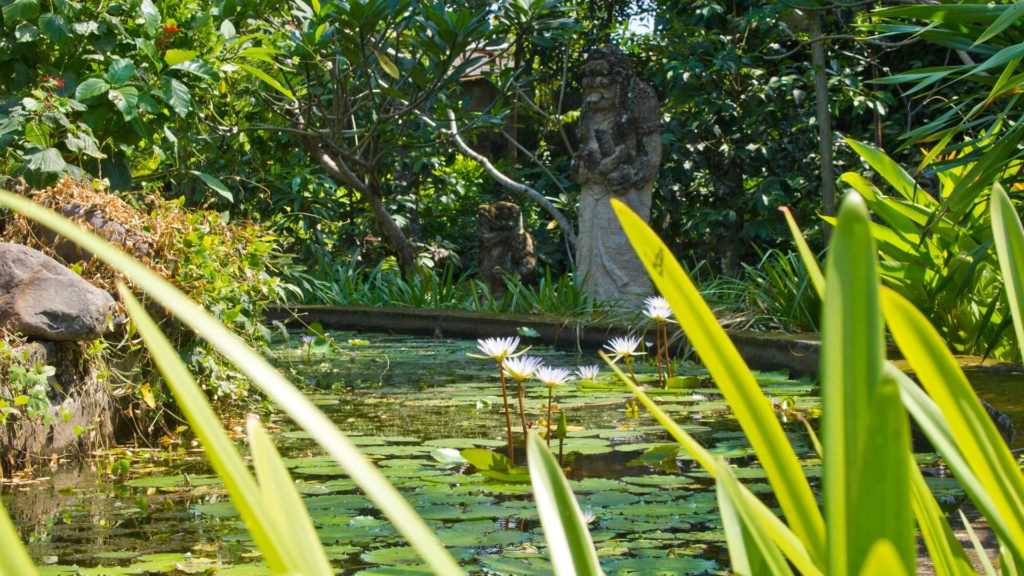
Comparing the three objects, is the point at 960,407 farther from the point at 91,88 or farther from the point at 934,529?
the point at 91,88

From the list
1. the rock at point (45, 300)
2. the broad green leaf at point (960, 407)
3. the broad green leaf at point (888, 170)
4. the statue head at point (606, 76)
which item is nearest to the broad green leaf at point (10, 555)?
the broad green leaf at point (960, 407)

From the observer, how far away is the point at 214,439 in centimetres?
57

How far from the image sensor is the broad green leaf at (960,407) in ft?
2.28

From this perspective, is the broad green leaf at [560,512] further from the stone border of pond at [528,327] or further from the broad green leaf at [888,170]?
the broad green leaf at [888,170]

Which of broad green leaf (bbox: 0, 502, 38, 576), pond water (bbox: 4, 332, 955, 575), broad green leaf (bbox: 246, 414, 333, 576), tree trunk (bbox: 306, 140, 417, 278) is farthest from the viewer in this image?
tree trunk (bbox: 306, 140, 417, 278)

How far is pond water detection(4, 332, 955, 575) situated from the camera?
2.25 metres

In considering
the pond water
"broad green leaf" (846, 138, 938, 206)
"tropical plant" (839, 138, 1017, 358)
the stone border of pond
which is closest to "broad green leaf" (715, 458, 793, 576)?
the pond water

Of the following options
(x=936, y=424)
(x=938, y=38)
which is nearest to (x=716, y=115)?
(x=938, y=38)

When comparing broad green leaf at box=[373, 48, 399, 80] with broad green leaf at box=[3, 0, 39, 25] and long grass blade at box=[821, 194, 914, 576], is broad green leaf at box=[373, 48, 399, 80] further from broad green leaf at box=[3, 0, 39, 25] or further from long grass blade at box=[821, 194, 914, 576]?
long grass blade at box=[821, 194, 914, 576]

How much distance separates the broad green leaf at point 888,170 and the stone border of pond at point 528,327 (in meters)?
0.86

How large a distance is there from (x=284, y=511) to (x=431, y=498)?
2.24 meters

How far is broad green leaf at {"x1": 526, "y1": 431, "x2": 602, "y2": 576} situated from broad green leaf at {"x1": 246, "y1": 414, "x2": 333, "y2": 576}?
223 mm

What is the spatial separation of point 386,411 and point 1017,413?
2294mm

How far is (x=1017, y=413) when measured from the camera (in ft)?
10.5
